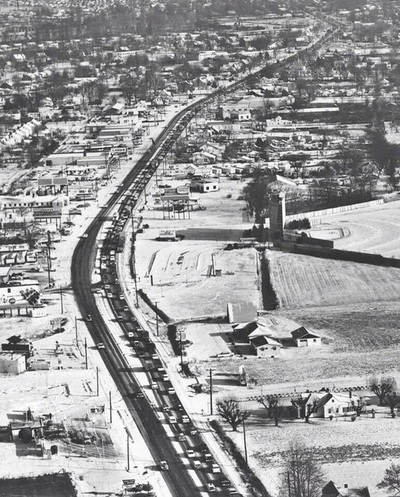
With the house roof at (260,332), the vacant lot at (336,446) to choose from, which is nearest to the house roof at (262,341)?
the house roof at (260,332)

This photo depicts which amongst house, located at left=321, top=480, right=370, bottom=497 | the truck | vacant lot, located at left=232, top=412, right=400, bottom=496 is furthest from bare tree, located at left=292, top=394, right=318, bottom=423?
the truck

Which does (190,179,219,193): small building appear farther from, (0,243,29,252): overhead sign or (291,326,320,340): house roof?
(291,326,320,340): house roof

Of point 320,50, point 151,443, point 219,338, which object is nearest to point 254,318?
point 219,338

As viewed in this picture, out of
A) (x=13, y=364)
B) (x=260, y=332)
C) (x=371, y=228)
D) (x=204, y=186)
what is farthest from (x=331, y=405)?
(x=204, y=186)

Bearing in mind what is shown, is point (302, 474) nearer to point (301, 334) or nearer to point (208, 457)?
point (208, 457)

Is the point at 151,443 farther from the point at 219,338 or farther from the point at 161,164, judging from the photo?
the point at 161,164

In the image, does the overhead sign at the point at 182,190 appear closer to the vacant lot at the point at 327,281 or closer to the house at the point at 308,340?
the vacant lot at the point at 327,281
